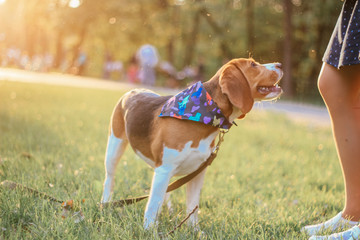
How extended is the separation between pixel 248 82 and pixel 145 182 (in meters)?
2.01

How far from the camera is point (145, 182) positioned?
14.3 feet

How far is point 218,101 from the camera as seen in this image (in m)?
2.78

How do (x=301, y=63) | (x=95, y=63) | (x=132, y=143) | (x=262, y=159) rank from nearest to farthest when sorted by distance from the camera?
(x=132, y=143), (x=262, y=159), (x=301, y=63), (x=95, y=63)

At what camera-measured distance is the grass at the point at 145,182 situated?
9.25ft

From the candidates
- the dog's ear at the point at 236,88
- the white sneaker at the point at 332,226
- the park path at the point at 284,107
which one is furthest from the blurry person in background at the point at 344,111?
the park path at the point at 284,107

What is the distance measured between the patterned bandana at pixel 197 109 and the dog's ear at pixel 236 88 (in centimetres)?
13

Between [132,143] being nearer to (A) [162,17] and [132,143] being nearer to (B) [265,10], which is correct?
(A) [162,17]

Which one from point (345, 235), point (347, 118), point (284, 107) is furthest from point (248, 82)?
point (284, 107)

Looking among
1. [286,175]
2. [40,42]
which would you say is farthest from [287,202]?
[40,42]

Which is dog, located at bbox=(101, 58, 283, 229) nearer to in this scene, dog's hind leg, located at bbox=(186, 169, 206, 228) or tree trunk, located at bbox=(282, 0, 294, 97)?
dog's hind leg, located at bbox=(186, 169, 206, 228)

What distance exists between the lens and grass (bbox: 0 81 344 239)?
9.25ft

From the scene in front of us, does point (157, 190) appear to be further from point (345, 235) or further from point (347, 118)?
point (347, 118)

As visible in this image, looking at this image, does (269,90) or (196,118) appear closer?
(196,118)

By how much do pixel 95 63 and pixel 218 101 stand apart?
53193mm
